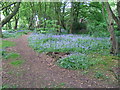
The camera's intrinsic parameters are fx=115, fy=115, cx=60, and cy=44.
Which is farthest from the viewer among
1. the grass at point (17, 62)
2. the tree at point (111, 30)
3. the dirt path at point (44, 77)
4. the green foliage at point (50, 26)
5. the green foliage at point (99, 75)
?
the green foliage at point (50, 26)

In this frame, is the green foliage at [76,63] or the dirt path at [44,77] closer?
the dirt path at [44,77]

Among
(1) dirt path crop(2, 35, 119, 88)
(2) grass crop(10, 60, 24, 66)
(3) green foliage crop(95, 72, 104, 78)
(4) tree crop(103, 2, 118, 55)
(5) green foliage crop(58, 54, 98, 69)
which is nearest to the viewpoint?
(1) dirt path crop(2, 35, 119, 88)

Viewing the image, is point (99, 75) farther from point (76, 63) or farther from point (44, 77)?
point (44, 77)

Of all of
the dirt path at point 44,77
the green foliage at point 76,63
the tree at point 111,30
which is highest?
the tree at point 111,30

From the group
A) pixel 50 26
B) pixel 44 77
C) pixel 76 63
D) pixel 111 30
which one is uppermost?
pixel 50 26

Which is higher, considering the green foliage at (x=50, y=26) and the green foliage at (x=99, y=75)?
the green foliage at (x=50, y=26)

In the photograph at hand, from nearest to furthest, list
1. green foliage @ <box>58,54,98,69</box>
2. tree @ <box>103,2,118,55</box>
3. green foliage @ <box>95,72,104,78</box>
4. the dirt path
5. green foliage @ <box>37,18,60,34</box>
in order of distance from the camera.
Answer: the dirt path
green foliage @ <box>95,72,104,78</box>
green foliage @ <box>58,54,98,69</box>
tree @ <box>103,2,118,55</box>
green foliage @ <box>37,18,60,34</box>

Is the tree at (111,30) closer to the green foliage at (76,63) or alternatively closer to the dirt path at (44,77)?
the green foliage at (76,63)

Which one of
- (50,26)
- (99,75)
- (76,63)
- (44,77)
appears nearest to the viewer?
(44,77)

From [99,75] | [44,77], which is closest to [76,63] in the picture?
[99,75]

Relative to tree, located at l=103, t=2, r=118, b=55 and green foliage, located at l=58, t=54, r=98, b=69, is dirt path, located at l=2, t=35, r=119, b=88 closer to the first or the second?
green foliage, located at l=58, t=54, r=98, b=69

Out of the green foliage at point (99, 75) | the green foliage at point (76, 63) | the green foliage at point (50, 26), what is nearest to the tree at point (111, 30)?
the green foliage at point (76, 63)

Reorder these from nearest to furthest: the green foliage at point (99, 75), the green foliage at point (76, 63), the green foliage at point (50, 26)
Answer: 1. the green foliage at point (99, 75)
2. the green foliage at point (76, 63)
3. the green foliage at point (50, 26)

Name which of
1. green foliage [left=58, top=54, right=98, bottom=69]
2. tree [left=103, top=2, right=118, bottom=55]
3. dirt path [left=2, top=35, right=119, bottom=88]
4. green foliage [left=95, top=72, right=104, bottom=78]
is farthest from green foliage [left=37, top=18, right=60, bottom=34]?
green foliage [left=95, top=72, right=104, bottom=78]
